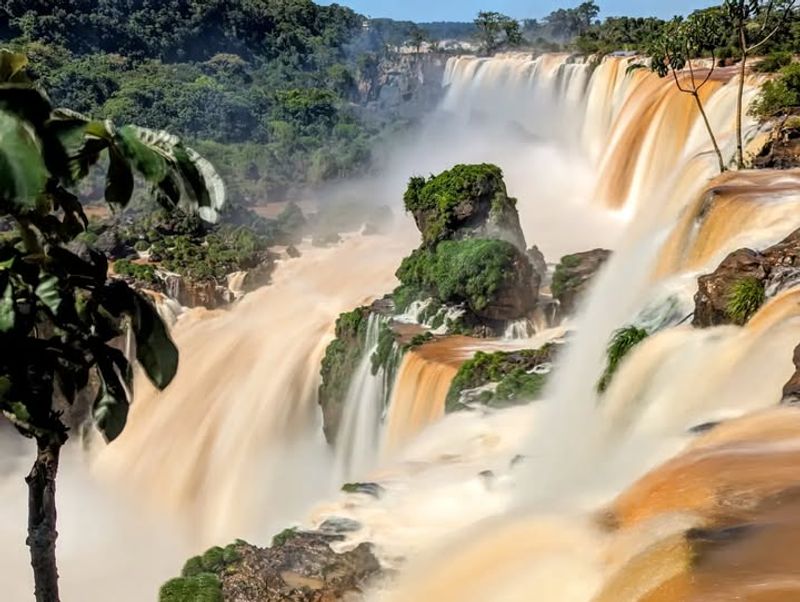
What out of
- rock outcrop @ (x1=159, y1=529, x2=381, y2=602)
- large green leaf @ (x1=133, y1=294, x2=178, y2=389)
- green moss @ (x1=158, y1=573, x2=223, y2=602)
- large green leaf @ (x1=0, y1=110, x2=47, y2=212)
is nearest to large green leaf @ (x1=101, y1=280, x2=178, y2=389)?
large green leaf @ (x1=133, y1=294, x2=178, y2=389)

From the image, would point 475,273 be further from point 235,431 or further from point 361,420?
point 235,431

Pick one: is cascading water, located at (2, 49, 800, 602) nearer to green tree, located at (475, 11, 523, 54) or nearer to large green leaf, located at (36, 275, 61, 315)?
large green leaf, located at (36, 275, 61, 315)

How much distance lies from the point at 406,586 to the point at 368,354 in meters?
10.4

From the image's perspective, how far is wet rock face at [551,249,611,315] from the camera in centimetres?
1733

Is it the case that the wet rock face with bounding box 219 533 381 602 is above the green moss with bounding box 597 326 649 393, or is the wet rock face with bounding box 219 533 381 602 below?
below

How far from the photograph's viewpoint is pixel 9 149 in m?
3.28

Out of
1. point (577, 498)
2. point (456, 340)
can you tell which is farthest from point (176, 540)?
point (577, 498)

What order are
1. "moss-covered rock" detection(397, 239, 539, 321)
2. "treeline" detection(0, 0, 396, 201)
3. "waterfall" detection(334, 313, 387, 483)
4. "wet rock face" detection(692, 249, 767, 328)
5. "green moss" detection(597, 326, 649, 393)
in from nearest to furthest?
"wet rock face" detection(692, 249, 767, 328) < "green moss" detection(597, 326, 649, 393) < "waterfall" detection(334, 313, 387, 483) < "moss-covered rock" detection(397, 239, 539, 321) < "treeline" detection(0, 0, 396, 201)

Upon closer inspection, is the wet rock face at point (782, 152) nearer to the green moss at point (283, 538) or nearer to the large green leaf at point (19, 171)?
the green moss at point (283, 538)

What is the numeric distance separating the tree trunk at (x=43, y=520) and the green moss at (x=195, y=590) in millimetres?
Answer: 2660

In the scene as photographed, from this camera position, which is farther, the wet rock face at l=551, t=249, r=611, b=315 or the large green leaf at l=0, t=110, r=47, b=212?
the wet rock face at l=551, t=249, r=611, b=315

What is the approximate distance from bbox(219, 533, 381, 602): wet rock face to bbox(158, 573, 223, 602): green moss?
0.08 metres

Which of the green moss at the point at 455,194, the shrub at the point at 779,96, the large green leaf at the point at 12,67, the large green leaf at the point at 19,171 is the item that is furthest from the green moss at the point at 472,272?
the large green leaf at the point at 19,171

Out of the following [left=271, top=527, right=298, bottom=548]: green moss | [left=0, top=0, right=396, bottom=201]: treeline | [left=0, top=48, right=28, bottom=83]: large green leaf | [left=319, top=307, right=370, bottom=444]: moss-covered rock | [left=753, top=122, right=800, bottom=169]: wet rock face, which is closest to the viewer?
[left=0, top=48, right=28, bottom=83]: large green leaf
